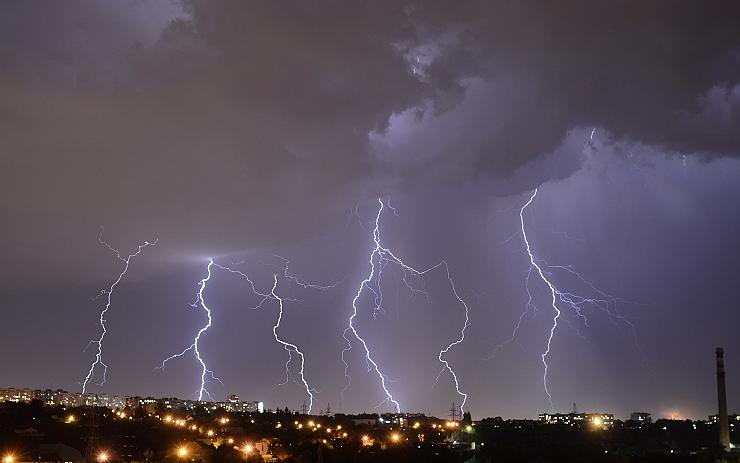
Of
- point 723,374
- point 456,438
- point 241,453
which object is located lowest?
point 241,453

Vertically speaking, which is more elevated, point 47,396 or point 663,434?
point 47,396

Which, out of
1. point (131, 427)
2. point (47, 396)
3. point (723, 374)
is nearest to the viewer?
point (131, 427)

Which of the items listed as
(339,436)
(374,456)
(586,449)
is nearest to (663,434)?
(586,449)

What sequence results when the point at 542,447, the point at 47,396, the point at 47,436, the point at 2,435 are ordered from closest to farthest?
the point at 2,435
the point at 47,436
the point at 542,447
the point at 47,396

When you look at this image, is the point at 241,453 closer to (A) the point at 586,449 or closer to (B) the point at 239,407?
(A) the point at 586,449

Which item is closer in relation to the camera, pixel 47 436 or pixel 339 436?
pixel 47 436

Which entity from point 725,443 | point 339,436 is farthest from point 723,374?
point 339,436

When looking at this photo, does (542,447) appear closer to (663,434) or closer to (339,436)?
(339,436)
